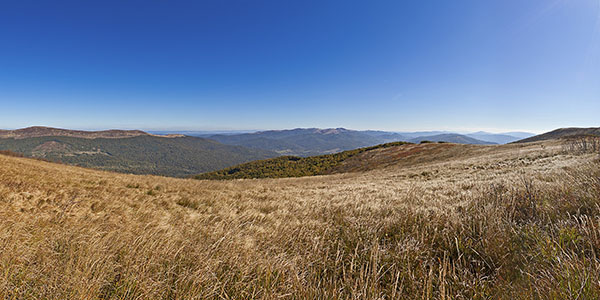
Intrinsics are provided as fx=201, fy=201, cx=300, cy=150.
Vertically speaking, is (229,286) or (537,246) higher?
(537,246)

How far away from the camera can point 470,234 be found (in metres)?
2.77

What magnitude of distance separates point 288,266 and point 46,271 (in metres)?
2.41

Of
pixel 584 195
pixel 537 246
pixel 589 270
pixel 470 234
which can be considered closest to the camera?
pixel 589 270

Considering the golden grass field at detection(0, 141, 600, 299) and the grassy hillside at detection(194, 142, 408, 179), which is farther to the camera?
the grassy hillside at detection(194, 142, 408, 179)

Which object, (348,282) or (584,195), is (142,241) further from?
(584,195)

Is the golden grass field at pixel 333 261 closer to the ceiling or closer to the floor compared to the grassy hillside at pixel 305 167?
closer to the ceiling

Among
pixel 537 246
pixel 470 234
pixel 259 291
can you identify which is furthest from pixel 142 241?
pixel 537 246

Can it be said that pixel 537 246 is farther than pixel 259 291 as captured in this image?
Yes

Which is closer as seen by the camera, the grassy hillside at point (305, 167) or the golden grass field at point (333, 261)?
the golden grass field at point (333, 261)

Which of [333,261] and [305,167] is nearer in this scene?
[333,261]

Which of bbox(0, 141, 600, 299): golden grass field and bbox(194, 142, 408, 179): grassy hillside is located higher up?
bbox(0, 141, 600, 299): golden grass field

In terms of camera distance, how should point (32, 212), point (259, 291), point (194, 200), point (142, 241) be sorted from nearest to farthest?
point (259, 291) → point (142, 241) → point (32, 212) → point (194, 200)

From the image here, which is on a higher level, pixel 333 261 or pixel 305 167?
pixel 333 261

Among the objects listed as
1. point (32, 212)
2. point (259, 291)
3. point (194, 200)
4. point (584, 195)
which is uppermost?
point (584, 195)
